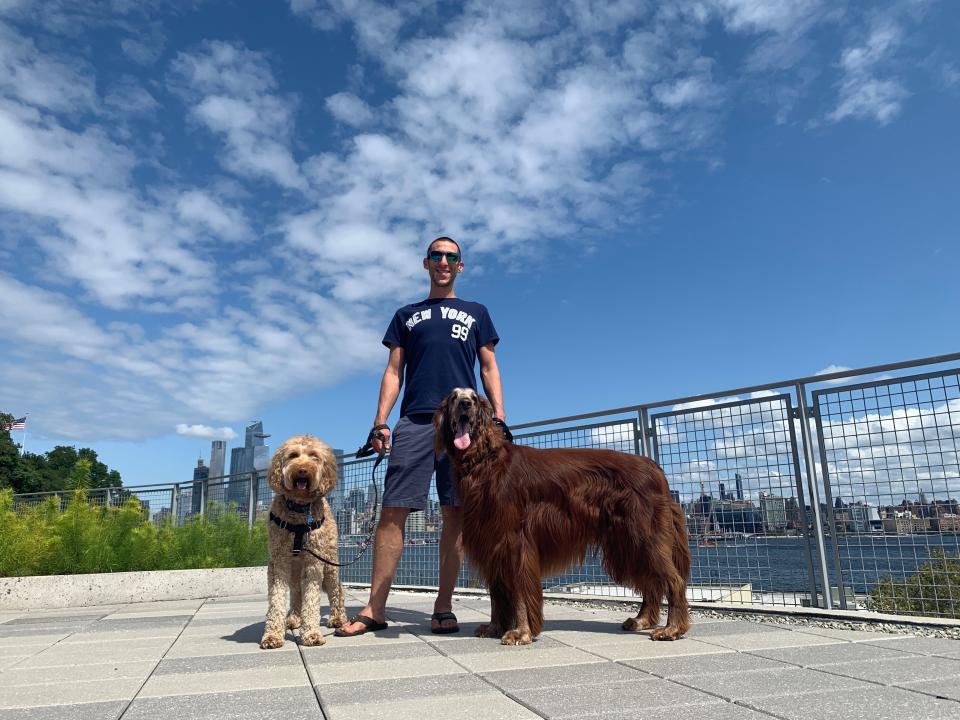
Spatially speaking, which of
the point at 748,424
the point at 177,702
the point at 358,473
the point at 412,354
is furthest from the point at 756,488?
the point at 358,473

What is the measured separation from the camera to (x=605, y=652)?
331cm

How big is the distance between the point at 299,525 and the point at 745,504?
3250 mm

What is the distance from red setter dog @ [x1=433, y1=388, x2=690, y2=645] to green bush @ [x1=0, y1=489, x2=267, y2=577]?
216 inches

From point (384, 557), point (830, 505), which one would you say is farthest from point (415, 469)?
point (830, 505)

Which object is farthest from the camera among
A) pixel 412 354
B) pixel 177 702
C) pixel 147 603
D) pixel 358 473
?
pixel 358 473

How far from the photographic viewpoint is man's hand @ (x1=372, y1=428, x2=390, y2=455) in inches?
167

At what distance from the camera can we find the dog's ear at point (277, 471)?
3939mm

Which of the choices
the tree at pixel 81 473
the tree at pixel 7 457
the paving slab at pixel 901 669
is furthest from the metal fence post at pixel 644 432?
the tree at pixel 7 457

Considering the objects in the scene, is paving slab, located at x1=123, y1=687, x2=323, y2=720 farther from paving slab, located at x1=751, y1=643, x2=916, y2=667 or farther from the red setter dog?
paving slab, located at x1=751, y1=643, x2=916, y2=667

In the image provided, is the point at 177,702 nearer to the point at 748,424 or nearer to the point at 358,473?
the point at 748,424

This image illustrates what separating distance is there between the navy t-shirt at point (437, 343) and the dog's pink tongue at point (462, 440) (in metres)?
0.57

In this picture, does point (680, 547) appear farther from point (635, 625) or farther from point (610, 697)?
point (610, 697)

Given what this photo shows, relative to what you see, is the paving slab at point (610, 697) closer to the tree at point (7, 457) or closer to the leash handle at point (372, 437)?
the leash handle at point (372, 437)

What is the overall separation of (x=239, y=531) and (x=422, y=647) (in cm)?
576
